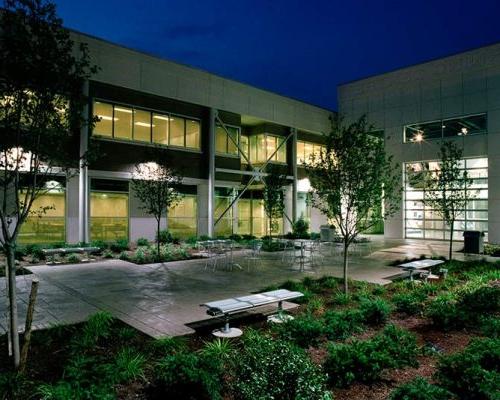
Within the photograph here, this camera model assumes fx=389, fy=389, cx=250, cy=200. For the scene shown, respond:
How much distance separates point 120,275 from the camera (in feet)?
38.4

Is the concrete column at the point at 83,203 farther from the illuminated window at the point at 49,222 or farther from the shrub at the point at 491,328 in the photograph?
the shrub at the point at 491,328

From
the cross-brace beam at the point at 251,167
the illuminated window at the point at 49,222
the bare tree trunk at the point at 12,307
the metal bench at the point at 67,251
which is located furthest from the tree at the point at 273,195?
the bare tree trunk at the point at 12,307

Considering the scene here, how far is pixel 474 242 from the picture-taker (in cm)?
1806

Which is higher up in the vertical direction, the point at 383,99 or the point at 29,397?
the point at 383,99

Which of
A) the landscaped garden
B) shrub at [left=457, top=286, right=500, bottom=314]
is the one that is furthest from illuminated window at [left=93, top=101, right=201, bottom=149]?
shrub at [left=457, top=286, right=500, bottom=314]

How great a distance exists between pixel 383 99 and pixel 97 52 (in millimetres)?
19200

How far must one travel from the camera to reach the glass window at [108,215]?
62.7 ft

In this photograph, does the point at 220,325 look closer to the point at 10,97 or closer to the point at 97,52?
the point at 10,97

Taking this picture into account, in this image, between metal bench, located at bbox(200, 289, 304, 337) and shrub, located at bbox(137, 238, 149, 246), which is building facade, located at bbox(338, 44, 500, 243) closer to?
shrub, located at bbox(137, 238, 149, 246)

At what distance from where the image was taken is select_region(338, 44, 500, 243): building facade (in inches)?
909

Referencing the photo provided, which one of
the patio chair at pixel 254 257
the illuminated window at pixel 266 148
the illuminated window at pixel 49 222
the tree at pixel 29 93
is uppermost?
the illuminated window at pixel 266 148

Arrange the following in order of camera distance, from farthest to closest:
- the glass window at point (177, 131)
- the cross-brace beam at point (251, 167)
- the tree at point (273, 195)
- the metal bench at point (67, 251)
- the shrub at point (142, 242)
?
the cross-brace beam at point (251, 167) < the glass window at point (177, 131) < the tree at point (273, 195) < the shrub at point (142, 242) < the metal bench at point (67, 251)

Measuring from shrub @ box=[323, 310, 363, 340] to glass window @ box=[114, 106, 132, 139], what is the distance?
54.5 feet

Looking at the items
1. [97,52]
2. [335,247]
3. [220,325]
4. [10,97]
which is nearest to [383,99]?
[335,247]
